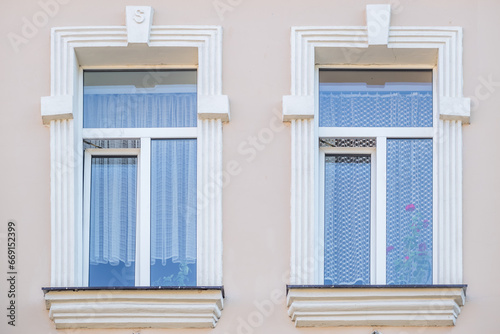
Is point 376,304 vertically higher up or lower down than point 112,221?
lower down

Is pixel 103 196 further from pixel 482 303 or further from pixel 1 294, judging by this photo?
pixel 482 303

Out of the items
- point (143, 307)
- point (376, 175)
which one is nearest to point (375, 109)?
point (376, 175)

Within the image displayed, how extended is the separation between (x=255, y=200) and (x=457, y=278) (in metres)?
1.79

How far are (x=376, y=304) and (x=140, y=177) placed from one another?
2.33 m

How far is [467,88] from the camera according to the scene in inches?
462

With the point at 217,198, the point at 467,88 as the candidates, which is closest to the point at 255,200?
the point at 217,198

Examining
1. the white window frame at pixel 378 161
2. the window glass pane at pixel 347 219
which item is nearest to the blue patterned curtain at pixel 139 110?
the white window frame at pixel 378 161

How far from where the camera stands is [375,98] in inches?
474
